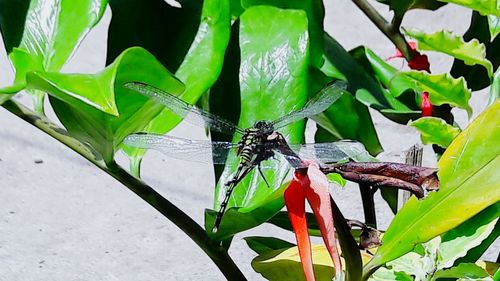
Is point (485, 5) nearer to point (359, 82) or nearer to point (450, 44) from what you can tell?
point (450, 44)

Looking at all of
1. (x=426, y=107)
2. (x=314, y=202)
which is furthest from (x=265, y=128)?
(x=426, y=107)

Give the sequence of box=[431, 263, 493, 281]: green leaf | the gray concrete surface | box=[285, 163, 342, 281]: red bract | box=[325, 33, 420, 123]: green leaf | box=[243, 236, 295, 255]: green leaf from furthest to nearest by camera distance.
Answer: the gray concrete surface
box=[325, 33, 420, 123]: green leaf
box=[243, 236, 295, 255]: green leaf
box=[431, 263, 493, 281]: green leaf
box=[285, 163, 342, 281]: red bract

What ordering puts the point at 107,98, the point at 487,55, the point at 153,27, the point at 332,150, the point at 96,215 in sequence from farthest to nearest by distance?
the point at 96,215 < the point at 487,55 < the point at 153,27 < the point at 332,150 < the point at 107,98

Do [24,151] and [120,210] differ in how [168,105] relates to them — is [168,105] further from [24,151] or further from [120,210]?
[24,151]

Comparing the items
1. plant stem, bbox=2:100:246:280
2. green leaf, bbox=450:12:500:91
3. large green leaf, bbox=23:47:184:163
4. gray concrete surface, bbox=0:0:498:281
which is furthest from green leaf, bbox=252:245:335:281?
gray concrete surface, bbox=0:0:498:281

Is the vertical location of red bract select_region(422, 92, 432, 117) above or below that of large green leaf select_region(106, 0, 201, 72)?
below

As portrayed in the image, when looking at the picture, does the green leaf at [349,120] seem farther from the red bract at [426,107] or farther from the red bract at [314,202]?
the red bract at [314,202]

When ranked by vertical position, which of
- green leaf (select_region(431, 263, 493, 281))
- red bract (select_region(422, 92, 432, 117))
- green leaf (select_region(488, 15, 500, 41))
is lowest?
green leaf (select_region(431, 263, 493, 281))

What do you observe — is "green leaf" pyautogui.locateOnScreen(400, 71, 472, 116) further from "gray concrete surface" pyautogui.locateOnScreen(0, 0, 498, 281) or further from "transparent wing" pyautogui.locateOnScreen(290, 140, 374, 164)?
"gray concrete surface" pyautogui.locateOnScreen(0, 0, 498, 281)
